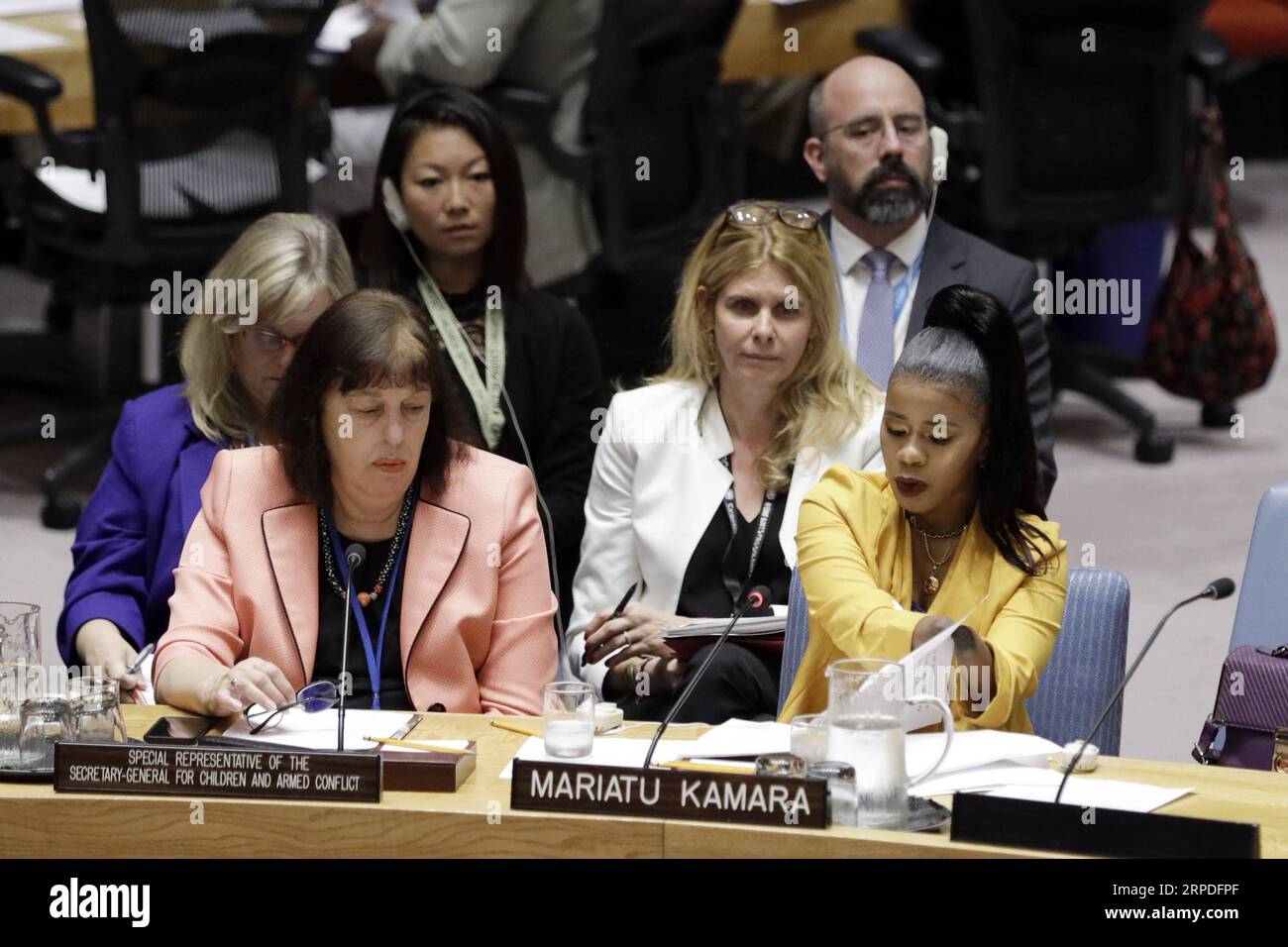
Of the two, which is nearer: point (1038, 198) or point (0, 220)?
point (1038, 198)

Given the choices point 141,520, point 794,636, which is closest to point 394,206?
point 141,520

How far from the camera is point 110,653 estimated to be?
3105 mm

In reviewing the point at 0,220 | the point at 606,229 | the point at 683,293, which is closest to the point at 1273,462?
the point at 606,229

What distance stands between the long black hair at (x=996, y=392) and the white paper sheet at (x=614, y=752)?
54 centimetres

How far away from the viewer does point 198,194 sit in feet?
16.9

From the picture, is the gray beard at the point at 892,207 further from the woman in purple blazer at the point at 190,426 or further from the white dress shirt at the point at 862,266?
the woman in purple blazer at the point at 190,426

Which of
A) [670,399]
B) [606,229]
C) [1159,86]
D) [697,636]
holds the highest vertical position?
[1159,86]

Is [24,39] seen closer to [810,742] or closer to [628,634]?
[628,634]

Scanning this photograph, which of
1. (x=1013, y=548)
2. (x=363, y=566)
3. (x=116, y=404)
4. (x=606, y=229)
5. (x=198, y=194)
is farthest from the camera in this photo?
(x=116, y=404)

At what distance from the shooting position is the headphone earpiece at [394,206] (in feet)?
12.5

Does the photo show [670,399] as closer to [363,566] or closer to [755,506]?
[755,506]

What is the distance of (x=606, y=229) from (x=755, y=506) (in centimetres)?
246

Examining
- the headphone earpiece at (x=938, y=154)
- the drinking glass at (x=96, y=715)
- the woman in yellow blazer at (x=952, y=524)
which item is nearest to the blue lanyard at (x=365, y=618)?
the drinking glass at (x=96, y=715)

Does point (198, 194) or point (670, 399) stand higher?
point (198, 194)
